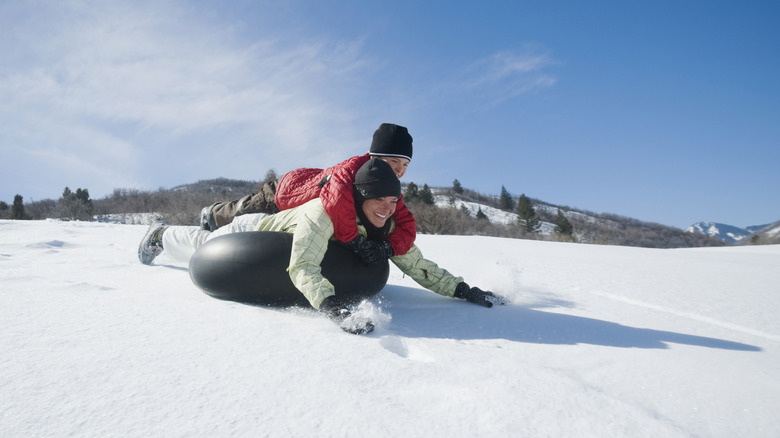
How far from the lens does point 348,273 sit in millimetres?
2393

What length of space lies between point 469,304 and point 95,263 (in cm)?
347

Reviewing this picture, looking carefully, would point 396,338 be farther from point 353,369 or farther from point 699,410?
point 699,410

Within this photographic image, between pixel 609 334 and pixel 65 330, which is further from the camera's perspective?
pixel 609 334

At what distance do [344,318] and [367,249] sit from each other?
0.64 meters

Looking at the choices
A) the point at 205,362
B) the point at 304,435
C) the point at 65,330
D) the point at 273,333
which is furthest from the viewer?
the point at 273,333

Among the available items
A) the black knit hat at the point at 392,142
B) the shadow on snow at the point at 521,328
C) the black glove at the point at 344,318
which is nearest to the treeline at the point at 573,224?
the black knit hat at the point at 392,142

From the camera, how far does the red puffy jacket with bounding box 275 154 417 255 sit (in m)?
2.31

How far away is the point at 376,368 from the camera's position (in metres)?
1.38

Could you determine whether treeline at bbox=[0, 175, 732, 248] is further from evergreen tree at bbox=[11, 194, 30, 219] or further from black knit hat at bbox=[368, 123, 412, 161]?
black knit hat at bbox=[368, 123, 412, 161]

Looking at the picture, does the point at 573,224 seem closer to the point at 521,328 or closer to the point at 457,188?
the point at 457,188

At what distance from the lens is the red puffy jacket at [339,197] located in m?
2.31

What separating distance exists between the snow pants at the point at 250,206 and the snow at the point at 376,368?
2.99 ft

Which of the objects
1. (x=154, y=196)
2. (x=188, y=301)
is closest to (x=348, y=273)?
(x=188, y=301)

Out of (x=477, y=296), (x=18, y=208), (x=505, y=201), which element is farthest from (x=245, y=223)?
(x=505, y=201)
